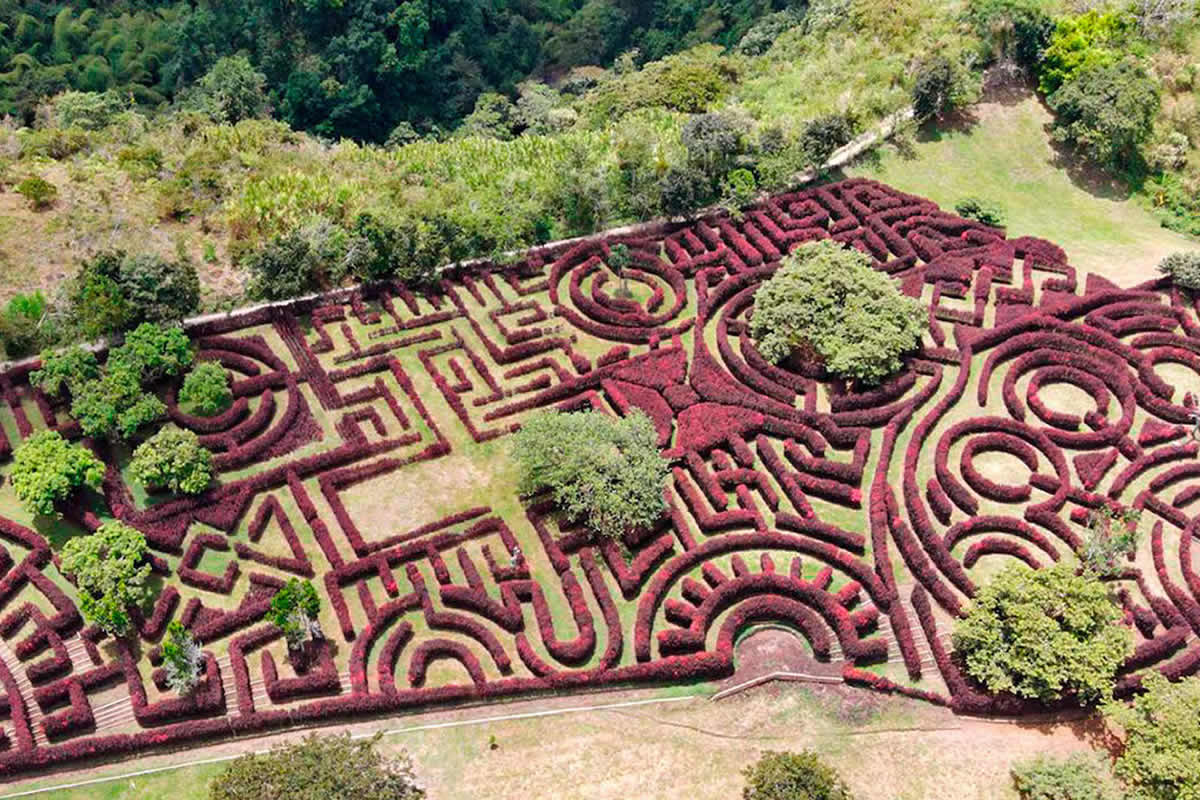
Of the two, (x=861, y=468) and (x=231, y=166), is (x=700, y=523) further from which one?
(x=231, y=166)

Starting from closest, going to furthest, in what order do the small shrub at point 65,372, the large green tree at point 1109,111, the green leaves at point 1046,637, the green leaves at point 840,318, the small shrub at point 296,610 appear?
the green leaves at point 1046,637, the small shrub at point 296,610, the small shrub at point 65,372, the green leaves at point 840,318, the large green tree at point 1109,111

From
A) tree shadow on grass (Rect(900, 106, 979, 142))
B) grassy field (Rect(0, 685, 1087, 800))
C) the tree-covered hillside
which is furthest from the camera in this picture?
the tree-covered hillside

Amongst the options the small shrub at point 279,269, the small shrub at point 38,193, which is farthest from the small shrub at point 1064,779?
the small shrub at point 38,193

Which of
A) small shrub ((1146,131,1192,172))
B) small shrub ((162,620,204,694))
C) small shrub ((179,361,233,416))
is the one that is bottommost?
small shrub ((162,620,204,694))

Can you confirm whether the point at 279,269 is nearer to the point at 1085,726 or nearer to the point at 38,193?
the point at 38,193

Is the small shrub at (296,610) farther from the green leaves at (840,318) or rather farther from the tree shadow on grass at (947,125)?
the tree shadow on grass at (947,125)

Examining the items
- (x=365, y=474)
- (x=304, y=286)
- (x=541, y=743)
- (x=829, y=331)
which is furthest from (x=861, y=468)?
(x=304, y=286)

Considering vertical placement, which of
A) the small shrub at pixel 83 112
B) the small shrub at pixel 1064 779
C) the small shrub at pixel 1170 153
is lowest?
the small shrub at pixel 1064 779

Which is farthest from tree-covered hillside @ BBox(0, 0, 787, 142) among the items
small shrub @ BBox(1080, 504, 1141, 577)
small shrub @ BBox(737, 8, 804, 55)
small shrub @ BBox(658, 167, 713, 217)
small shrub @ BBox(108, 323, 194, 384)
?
small shrub @ BBox(1080, 504, 1141, 577)

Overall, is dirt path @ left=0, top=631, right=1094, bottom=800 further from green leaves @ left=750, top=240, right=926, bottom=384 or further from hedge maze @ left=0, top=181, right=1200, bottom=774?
green leaves @ left=750, top=240, right=926, bottom=384
